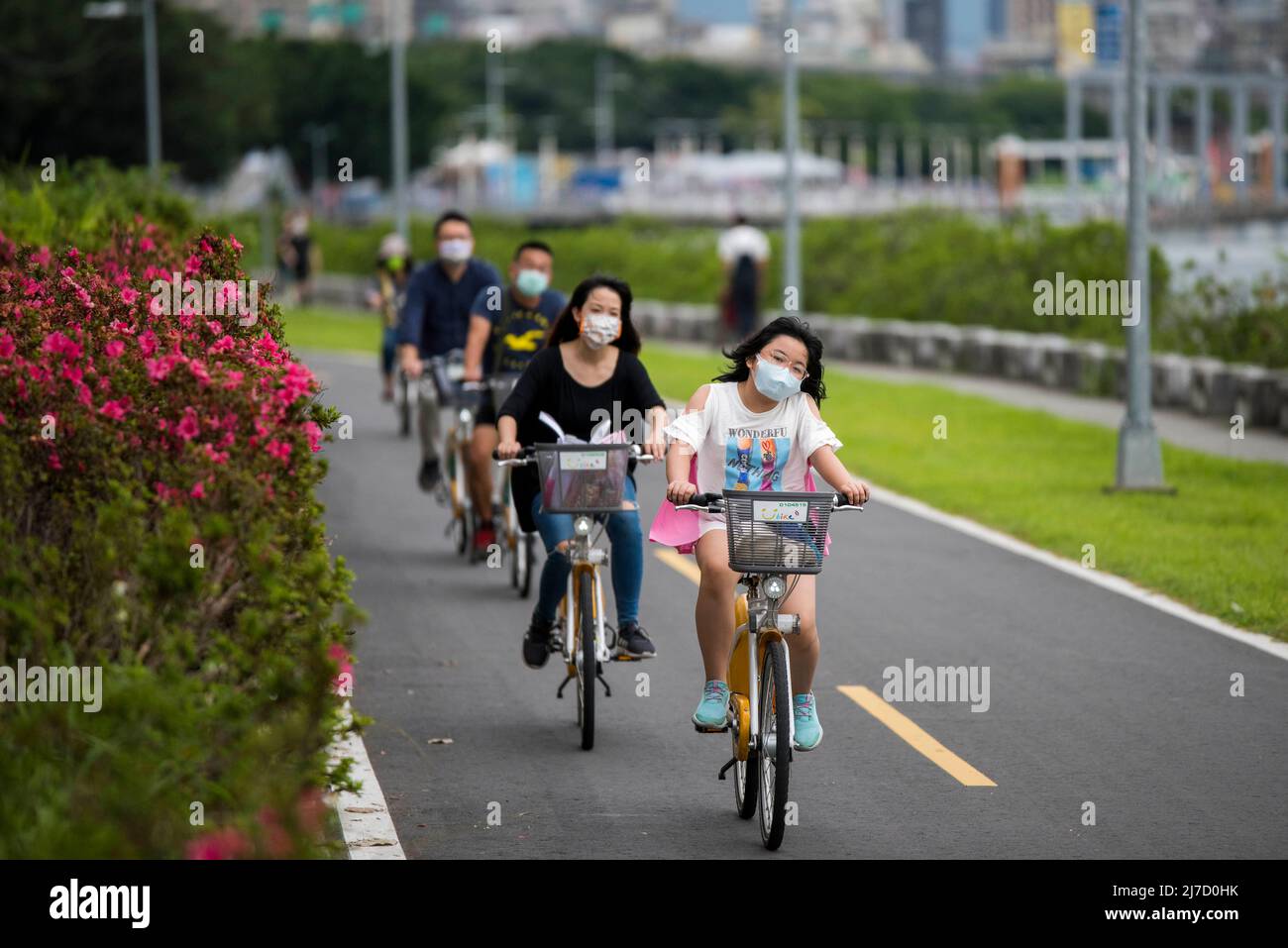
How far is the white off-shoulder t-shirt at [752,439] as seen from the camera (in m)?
7.54

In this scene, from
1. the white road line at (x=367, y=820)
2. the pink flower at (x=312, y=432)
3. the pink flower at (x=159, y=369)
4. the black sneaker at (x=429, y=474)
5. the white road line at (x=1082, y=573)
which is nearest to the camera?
the pink flower at (x=159, y=369)

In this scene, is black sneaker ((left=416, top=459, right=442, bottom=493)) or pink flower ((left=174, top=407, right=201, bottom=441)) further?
black sneaker ((left=416, top=459, right=442, bottom=493))

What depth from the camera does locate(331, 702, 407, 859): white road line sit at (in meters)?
7.00

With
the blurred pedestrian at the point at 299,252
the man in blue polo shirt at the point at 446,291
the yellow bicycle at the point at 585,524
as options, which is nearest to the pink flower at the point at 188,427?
the yellow bicycle at the point at 585,524

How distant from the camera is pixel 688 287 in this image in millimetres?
40438

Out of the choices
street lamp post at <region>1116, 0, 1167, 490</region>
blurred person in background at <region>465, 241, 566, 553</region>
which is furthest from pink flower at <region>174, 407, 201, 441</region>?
street lamp post at <region>1116, 0, 1167, 490</region>

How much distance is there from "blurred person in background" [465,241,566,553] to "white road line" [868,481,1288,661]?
3.50m

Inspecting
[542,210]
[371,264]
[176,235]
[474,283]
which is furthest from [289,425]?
[542,210]

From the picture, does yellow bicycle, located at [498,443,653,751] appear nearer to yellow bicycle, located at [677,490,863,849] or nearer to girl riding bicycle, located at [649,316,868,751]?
girl riding bicycle, located at [649,316,868,751]

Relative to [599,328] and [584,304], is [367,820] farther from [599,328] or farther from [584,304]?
[584,304]

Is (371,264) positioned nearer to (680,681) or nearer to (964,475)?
(964,475)

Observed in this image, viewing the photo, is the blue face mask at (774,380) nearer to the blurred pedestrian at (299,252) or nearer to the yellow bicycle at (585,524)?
the yellow bicycle at (585,524)

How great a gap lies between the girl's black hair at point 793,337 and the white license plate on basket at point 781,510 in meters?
0.65

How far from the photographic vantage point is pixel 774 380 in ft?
24.2
